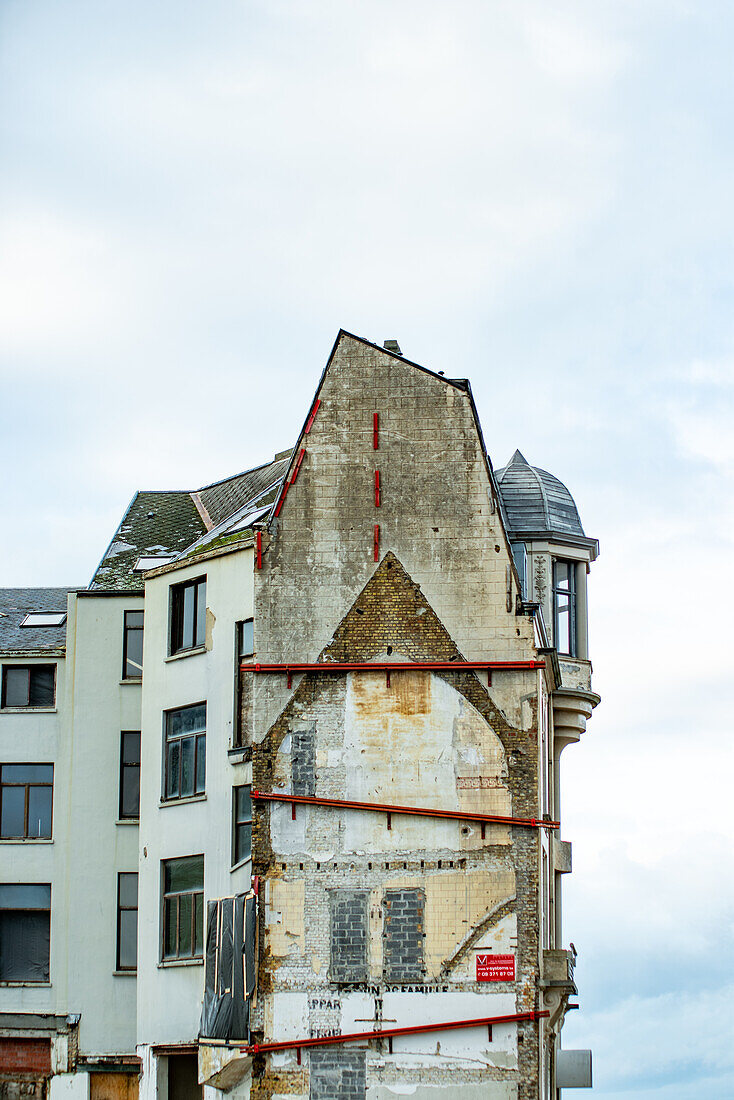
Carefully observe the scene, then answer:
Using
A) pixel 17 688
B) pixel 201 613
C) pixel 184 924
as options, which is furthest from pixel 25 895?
pixel 201 613

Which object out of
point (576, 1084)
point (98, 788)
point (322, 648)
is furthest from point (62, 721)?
point (576, 1084)

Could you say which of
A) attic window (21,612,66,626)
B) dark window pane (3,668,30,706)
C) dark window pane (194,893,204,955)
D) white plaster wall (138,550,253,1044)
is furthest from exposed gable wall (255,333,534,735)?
attic window (21,612,66,626)

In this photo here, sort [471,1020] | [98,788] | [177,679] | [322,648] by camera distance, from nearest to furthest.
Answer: [471,1020], [322,648], [177,679], [98,788]

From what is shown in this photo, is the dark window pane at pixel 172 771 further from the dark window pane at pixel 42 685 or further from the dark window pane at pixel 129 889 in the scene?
the dark window pane at pixel 42 685

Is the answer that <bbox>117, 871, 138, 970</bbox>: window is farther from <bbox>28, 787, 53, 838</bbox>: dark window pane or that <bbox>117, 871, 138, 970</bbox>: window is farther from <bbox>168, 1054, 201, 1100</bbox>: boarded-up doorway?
<bbox>168, 1054, 201, 1100</bbox>: boarded-up doorway

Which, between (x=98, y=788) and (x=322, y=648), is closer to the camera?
(x=322, y=648)

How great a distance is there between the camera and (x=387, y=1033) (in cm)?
3541

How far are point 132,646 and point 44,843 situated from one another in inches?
216

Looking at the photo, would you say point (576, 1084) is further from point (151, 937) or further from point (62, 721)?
point (62, 721)

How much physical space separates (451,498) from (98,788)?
1221 cm

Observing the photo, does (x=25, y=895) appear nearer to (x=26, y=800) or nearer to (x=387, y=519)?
(x=26, y=800)

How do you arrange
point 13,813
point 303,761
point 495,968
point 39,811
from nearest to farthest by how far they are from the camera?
point 495,968 → point 303,761 → point 39,811 → point 13,813

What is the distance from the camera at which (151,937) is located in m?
39.7

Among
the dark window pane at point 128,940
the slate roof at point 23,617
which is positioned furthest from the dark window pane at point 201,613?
the dark window pane at point 128,940
